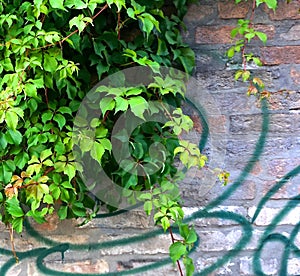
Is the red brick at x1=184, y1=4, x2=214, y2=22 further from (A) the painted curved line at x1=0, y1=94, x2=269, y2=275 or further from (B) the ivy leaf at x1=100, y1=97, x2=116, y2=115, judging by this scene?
Result: (B) the ivy leaf at x1=100, y1=97, x2=116, y2=115

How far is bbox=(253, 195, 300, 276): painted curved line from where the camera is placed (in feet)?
7.25

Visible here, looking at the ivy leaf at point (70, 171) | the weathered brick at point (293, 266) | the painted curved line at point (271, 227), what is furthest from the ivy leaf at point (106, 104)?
the weathered brick at point (293, 266)

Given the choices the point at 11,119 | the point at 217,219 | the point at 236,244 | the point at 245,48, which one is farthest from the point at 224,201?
the point at 11,119

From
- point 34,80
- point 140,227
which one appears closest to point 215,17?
point 34,80

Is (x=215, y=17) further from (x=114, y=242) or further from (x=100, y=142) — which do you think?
(x=114, y=242)

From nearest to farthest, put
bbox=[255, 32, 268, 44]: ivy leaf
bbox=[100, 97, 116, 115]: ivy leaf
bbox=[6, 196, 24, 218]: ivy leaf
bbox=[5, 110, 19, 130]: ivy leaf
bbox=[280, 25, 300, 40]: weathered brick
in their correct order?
bbox=[5, 110, 19, 130]: ivy leaf
bbox=[100, 97, 116, 115]: ivy leaf
bbox=[6, 196, 24, 218]: ivy leaf
bbox=[255, 32, 268, 44]: ivy leaf
bbox=[280, 25, 300, 40]: weathered brick

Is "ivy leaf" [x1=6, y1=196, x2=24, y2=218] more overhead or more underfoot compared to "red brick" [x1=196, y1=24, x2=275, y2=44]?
more underfoot

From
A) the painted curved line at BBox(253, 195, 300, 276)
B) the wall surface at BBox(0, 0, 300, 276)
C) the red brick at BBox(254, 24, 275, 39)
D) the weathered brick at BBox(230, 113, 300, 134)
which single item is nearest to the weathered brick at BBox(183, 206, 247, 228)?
the wall surface at BBox(0, 0, 300, 276)

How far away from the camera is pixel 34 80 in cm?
186

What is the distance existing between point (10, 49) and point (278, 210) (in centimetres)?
132

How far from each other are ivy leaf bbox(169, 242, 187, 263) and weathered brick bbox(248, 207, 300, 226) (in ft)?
1.34

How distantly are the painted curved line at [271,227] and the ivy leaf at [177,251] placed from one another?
417 millimetres

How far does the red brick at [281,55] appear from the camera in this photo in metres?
2.16

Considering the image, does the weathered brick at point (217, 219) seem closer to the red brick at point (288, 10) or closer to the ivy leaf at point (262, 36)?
the ivy leaf at point (262, 36)
